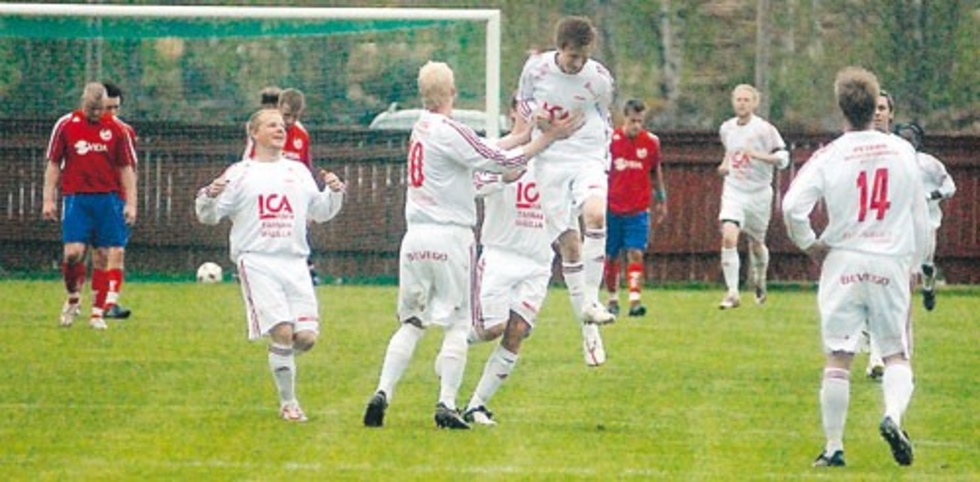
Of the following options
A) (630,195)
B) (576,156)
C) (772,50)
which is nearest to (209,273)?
(630,195)

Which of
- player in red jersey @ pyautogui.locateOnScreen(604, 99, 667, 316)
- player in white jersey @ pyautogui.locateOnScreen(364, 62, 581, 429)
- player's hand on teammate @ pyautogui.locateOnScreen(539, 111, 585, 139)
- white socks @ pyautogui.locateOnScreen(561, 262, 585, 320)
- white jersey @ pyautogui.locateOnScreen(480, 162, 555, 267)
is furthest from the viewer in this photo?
player in red jersey @ pyautogui.locateOnScreen(604, 99, 667, 316)

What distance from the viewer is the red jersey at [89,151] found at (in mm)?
19672

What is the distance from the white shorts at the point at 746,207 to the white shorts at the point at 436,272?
11.2 meters

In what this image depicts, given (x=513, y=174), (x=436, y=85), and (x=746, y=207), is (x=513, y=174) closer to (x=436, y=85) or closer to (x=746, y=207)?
(x=436, y=85)

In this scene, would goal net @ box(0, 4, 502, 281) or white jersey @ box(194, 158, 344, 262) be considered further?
goal net @ box(0, 4, 502, 281)

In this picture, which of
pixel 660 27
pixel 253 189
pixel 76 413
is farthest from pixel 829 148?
pixel 660 27

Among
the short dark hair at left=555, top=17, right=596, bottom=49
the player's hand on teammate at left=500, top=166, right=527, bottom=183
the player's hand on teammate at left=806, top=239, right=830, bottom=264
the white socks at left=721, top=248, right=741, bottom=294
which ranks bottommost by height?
the white socks at left=721, top=248, right=741, bottom=294

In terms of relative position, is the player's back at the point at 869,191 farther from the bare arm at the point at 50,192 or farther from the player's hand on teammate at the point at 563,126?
the bare arm at the point at 50,192

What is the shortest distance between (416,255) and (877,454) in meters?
2.63

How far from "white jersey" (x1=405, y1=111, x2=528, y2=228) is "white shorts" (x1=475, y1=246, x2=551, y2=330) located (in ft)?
2.02

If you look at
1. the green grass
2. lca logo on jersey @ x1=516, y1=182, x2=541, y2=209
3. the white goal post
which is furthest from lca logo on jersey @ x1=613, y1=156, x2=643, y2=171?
lca logo on jersey @ x1=516, y1=182, x2=541, y2=209

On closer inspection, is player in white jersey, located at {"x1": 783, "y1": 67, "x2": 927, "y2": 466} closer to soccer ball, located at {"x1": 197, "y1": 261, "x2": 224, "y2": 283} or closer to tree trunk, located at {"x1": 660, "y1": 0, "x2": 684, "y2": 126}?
soccer ball, located at {"x1": 197, "y1": 261, "x2": 224, "y2": 283}

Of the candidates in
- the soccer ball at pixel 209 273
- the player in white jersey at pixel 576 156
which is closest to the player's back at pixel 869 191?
the player in white jersey at pixel 576 156

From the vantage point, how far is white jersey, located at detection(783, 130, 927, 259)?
35.8ft
